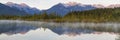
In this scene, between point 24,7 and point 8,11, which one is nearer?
point 24,7

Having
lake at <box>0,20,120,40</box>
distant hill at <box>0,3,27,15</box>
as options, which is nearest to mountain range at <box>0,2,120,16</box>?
distant hill at <box>0,3,27,15</box>

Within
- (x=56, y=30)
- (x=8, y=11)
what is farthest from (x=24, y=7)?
(x=56, y=30)

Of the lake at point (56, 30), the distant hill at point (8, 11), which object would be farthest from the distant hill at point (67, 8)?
the distant hill at point (8, 11)

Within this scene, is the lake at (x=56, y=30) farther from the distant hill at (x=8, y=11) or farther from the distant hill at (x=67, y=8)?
the distant hill at (x=67, y=8)

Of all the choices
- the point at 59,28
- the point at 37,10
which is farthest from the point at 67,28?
the point at 37,10

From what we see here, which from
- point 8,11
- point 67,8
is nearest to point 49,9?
point 67,8

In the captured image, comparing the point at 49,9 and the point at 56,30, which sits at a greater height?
the point at 49,9

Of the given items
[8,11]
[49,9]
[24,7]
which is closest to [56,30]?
[49,9]

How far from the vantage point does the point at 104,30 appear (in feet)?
31.9

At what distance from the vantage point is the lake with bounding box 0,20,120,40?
9.33 meters

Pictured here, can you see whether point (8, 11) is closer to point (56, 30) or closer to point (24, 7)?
point (24, 7)

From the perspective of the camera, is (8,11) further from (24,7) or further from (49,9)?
(49,9)

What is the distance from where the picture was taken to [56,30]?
31.9 feet

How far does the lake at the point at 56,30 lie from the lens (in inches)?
367
